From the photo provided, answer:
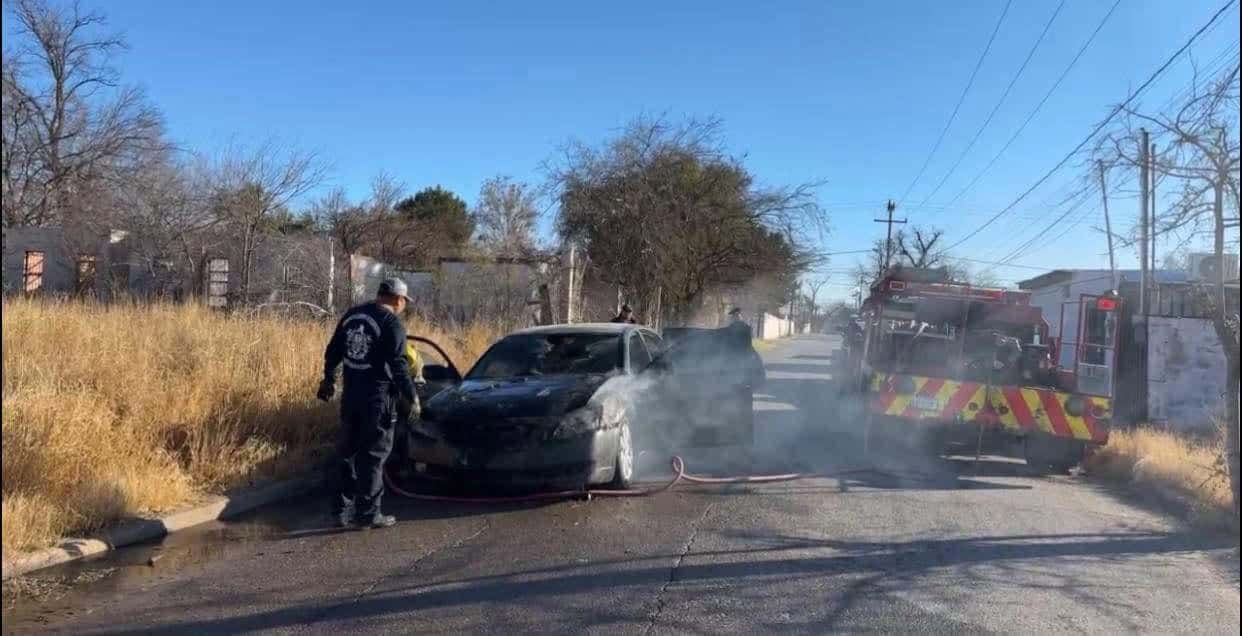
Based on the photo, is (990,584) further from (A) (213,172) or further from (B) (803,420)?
(A) (213,172)

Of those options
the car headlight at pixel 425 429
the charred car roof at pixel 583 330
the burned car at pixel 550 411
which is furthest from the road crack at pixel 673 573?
the charred car roof at pixel 583 330

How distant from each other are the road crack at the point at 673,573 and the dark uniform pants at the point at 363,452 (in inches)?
86.4

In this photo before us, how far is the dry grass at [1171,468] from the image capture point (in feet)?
23.8

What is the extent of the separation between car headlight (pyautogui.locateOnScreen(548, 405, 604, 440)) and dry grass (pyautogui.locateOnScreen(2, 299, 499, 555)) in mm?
2469

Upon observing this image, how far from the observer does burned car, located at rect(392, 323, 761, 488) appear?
6.83 metres

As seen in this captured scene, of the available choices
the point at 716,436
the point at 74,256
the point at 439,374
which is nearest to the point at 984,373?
the point at 716,436

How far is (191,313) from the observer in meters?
10.6

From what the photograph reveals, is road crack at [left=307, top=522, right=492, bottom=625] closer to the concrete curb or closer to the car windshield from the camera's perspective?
the concrete curb

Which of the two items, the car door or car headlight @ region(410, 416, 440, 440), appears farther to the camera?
the car door

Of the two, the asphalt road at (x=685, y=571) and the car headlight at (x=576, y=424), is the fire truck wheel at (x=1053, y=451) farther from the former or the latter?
the car headlight at (x=576, y=424)

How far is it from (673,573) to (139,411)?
4608 millimetres

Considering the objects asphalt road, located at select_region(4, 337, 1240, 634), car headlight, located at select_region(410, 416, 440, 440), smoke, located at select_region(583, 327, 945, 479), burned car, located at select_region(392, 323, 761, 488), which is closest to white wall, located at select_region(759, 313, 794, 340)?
smoke, located at select_region(583, 327, 945, 479)

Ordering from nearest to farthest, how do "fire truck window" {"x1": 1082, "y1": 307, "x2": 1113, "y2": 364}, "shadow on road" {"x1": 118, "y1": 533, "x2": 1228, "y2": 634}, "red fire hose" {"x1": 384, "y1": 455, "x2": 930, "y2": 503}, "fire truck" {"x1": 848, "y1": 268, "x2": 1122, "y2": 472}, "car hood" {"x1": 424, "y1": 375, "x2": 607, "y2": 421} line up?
1. "shadow on road" {"x1": 118, "y1": 533, "x2": 1228, "y2": 634}
2. "car hood" {"x1": 424, "y1": 375, "x2": 607, "y2": 421}
3. "red fire hose" {"x1": 384, "y1": 455, "x2": 930, "y2": 503}
4. "fire truck" {"x1": 848, "y1": 268, "x2": 1122, "y2": 472}
5. "fire truck window" {"x1": 1082, "y1": 307, "x2": 1113, "y2": 364}

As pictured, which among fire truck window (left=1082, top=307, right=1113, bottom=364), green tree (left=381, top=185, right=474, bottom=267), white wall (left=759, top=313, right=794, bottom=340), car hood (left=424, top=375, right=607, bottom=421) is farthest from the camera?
white wall (left=759, top=313, right=794, bottom=340)
